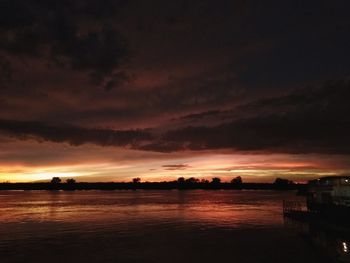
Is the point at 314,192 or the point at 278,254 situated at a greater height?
the point at 314,192

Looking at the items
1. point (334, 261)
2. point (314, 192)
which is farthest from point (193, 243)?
point (314, 192)

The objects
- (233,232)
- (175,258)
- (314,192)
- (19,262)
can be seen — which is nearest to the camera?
A: (19,262)

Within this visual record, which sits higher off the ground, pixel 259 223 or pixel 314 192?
pixel 314 192

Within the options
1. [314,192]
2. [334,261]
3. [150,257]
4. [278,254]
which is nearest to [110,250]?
[150,257]

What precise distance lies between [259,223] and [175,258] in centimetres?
4381

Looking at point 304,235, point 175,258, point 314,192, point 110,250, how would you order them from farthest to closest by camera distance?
point 314,192, point 304,235, point 110,250, point 175,258

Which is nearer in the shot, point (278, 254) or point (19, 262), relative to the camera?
point (19, 262)

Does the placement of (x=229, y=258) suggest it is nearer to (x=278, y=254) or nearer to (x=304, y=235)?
(x=278, y=254)

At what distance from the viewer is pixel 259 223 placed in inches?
3366

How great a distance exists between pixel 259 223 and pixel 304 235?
69.7 feet

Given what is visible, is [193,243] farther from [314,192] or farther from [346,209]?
[314,192]

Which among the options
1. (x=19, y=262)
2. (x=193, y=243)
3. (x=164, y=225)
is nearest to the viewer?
(x=19, y=262)

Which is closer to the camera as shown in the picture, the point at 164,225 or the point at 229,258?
the point at 229,258

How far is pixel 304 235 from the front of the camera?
64625 millimetres
